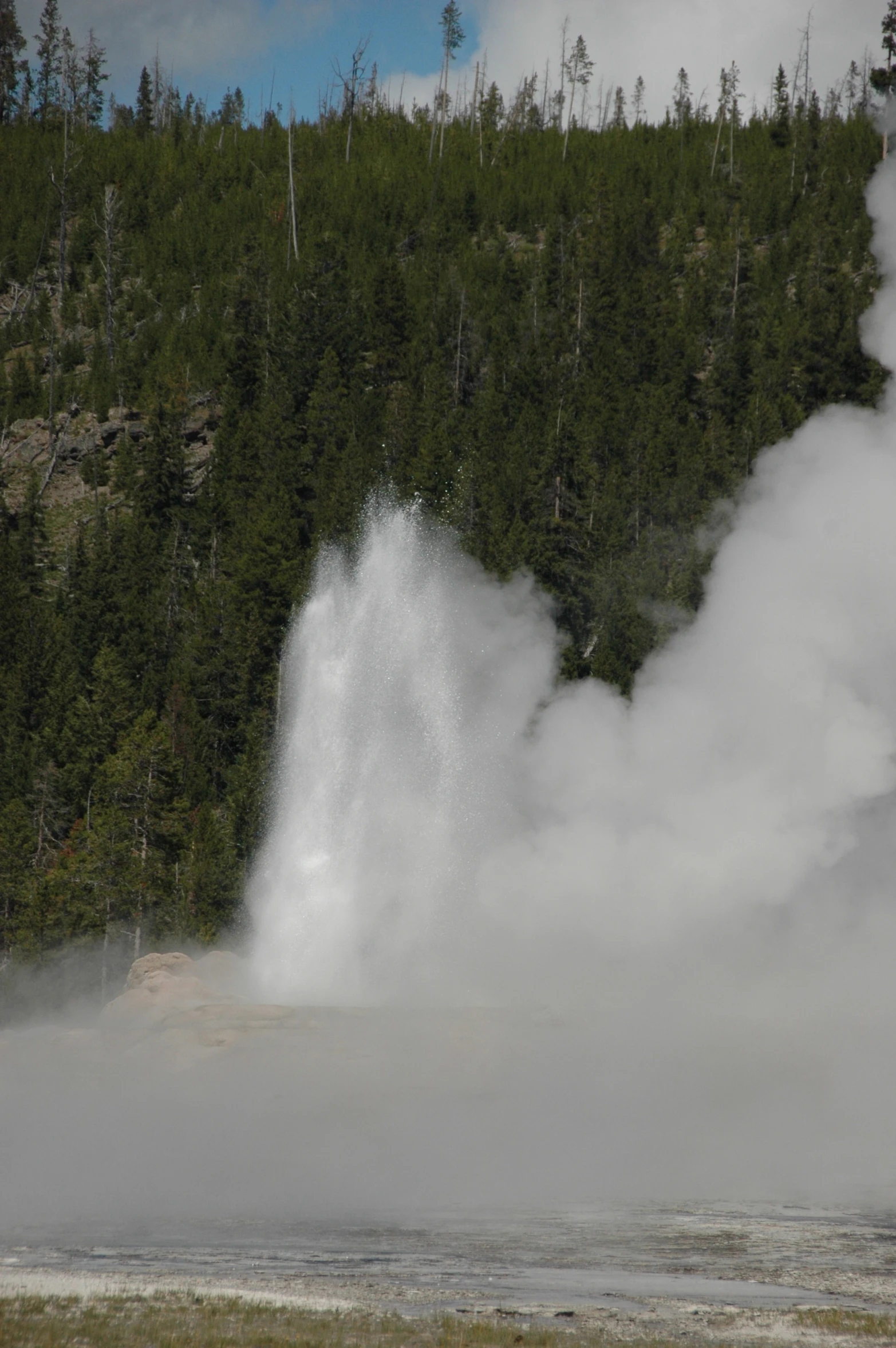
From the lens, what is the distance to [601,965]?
26.2 metres

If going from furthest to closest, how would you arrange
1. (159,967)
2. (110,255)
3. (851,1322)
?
1. (110,255)
2. (159,967)
3. (851,1322)

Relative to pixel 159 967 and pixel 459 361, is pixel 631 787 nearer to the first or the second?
pixel 159 967

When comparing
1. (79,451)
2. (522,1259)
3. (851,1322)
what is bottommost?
(851,1322)

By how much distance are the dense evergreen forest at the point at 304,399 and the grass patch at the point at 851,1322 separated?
28.4m

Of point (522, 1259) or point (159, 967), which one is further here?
point (159, 967)

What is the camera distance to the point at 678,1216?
16.5 meters

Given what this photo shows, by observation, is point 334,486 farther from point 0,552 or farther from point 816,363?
point 816,363

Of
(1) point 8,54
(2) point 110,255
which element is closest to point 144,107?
(1) point 8,54

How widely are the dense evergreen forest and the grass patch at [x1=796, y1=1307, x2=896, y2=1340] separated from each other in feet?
93.0

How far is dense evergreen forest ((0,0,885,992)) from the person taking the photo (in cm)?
5488

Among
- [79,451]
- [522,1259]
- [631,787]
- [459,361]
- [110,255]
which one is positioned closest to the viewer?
[522,1259]

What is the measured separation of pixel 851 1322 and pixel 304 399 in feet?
237

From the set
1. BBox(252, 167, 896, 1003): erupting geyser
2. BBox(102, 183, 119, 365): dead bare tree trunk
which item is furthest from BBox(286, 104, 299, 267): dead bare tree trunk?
BBox(252, 167, 896, 1003): erupting geyser

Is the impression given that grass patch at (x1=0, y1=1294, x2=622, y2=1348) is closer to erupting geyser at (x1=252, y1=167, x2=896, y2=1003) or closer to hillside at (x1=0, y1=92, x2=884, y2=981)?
erupting geyser at (x1=252, y1=167, x2=896, y2=1003)
